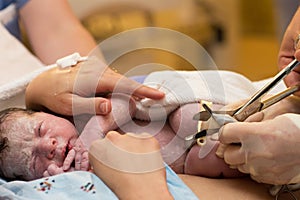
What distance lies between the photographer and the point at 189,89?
999 mm

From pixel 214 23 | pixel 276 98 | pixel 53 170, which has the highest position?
pixel 276 98

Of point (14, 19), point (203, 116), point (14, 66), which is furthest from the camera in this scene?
point (14, 19)

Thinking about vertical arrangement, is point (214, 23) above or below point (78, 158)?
below

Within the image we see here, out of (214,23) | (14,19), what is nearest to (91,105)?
(14,19)

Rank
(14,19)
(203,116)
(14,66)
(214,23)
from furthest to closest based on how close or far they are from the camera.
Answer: (214,23) → (14,19) → (14,66) → (203,116)

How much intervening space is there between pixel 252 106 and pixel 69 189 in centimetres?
31

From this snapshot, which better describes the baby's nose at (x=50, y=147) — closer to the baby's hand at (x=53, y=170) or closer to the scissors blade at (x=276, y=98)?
the baby's hand at (x=53, y=170)

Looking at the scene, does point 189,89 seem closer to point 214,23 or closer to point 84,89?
point 84,89

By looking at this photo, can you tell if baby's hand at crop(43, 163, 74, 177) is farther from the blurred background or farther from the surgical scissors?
the blurred background

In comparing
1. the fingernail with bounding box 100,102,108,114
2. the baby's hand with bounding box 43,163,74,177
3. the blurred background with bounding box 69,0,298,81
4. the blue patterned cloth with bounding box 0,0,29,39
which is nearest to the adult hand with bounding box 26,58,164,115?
the fingernail with bounding box 100,102,108,114

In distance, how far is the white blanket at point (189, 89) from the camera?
3.21ft

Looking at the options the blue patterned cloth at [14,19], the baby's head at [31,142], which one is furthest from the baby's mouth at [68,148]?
the blue patterned cloth at [14,19]

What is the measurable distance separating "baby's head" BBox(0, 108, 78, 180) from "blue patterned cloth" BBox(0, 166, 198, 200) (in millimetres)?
64

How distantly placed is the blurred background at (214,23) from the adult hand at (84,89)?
30.8 inches
